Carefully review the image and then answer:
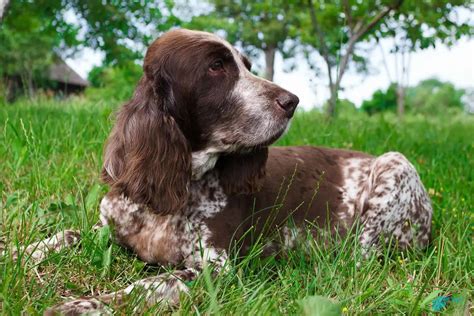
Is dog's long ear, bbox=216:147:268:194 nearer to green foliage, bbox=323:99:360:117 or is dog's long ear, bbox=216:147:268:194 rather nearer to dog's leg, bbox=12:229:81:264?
dog's leg, bbox=12:229:81:264

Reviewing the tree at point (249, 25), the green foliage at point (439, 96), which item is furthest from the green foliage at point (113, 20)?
the green foliage at point (439, 96)

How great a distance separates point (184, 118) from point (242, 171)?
16.8 inches

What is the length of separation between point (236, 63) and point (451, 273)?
62.2 inches

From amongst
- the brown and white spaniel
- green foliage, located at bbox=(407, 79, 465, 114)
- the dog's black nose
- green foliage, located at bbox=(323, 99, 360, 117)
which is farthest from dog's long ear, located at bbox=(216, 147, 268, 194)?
green foliage, located at bbox=(407, 79, 465, 114)

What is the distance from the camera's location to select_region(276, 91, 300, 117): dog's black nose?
→ 280cm

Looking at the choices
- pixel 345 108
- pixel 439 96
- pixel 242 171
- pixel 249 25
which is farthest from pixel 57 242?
pixel 439 96

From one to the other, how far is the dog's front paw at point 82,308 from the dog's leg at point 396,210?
1.93 m

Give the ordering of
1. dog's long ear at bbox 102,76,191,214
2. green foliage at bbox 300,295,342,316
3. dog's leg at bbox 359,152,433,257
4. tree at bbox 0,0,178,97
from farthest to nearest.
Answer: tree at bbox 0,0,178,97 < dog's leg at bbox 359,152,433,257 < dog's long ear at bbox 102,76,191,214 < green foliage at bbox 300,295,342,316

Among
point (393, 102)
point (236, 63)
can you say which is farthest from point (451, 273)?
point (393, 102)

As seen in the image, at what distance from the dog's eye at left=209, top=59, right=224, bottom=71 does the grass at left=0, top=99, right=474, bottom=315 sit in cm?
99

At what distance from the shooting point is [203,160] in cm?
293

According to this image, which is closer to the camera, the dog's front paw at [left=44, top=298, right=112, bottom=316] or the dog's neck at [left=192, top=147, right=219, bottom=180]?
the dog's front paw at [left=44, top=298, right=112, bottom=316]

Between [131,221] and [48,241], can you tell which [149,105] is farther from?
[48,241]

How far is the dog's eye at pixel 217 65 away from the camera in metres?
2.82
